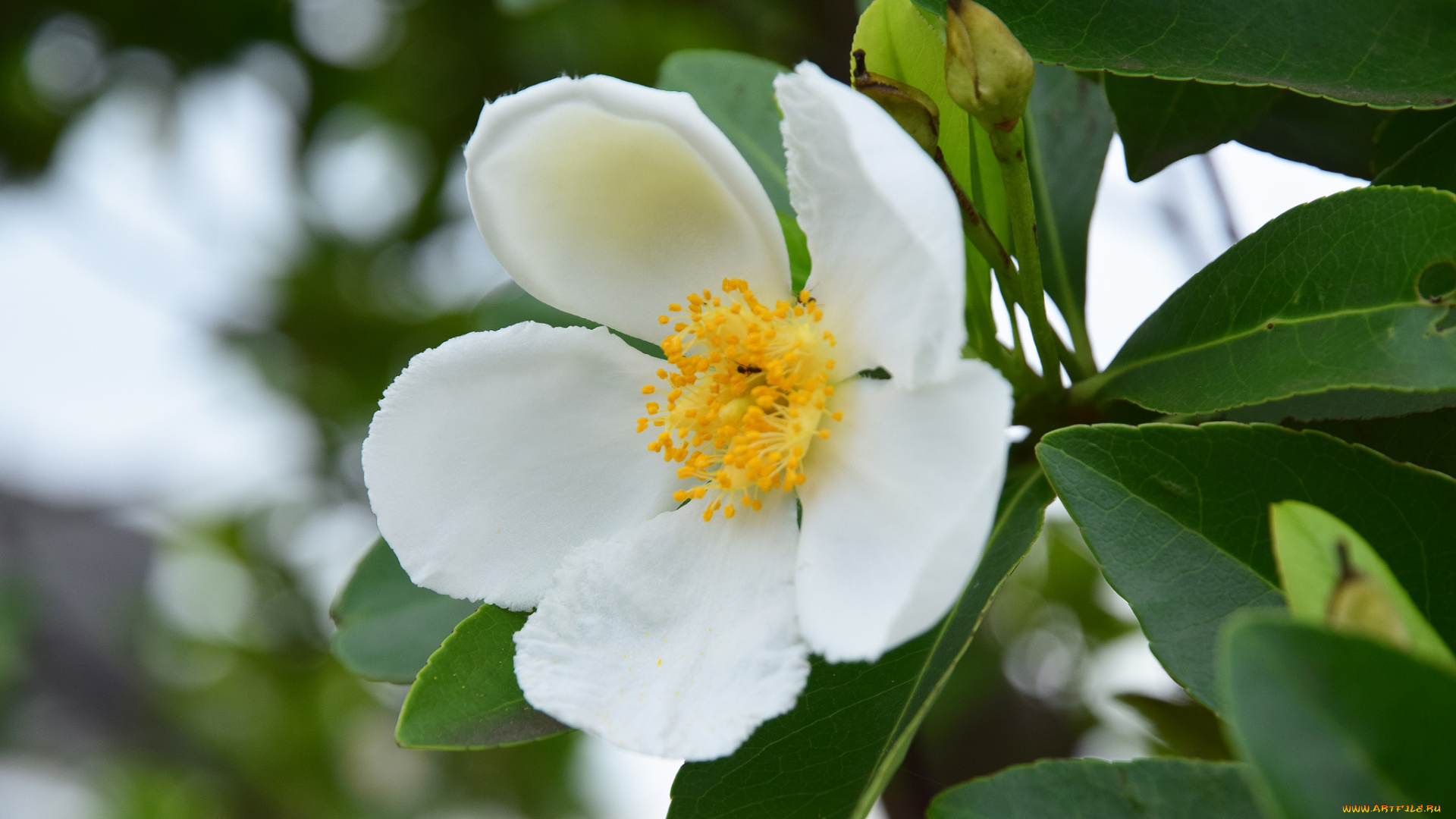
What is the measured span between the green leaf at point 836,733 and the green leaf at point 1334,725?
11.8 inches

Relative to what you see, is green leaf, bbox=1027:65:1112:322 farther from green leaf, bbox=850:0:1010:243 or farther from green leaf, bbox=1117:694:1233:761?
green leaf, bbox=1117:694:1233:761

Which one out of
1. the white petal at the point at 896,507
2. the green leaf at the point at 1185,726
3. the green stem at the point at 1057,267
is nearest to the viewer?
the white petal at the point at 896,507

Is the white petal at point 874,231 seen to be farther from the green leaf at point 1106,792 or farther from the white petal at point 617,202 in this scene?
the green leaf at point 1106,792

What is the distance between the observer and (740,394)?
0.81m

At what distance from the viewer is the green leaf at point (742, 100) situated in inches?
42.2

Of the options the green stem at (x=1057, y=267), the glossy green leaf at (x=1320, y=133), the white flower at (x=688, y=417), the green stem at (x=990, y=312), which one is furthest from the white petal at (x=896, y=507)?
the glossy green leaf at (x=1320, y=133)

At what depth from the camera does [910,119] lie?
686 mm

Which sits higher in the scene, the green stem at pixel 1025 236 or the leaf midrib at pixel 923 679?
the green stem at pixel 1025 236

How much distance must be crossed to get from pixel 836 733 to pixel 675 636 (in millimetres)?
124

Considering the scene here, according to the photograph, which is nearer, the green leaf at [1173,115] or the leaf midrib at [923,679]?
the leaf midrib at [923,679]

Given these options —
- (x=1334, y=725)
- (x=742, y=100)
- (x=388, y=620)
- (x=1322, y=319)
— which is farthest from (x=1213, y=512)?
(x=388, y=620)

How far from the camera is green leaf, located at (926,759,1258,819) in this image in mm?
568

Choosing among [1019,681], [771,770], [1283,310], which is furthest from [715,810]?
[1019,681]

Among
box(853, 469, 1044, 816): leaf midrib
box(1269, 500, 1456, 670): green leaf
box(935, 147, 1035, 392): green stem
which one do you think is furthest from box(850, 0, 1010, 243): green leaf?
box(1269, 500, 1456, 670): green leaf
